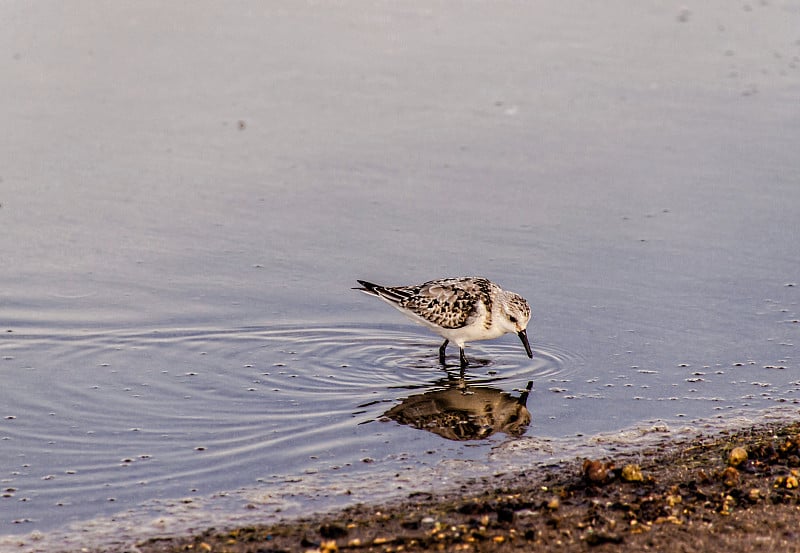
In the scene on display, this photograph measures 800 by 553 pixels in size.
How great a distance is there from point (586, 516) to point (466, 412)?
2.54m

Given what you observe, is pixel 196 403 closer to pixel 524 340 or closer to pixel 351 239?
pixel 524 340

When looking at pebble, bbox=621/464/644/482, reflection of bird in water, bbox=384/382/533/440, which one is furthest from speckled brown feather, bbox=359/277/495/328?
pebble, bbox=621/464/644/482

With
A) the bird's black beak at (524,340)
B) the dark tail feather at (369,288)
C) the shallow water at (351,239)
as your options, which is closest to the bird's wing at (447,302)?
the dark tail feather at (369,288)

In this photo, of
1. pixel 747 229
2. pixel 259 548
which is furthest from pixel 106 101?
pixel 259 548

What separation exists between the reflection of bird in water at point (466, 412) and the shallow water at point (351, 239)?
49 mm

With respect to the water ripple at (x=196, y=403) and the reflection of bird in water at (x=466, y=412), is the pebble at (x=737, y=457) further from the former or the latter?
the water ripple at (x=196, y=403)

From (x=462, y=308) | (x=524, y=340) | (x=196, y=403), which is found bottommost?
(x=196, y=403)

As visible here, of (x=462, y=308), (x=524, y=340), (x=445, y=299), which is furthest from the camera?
(x=445, y=299)

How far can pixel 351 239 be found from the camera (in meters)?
12.6

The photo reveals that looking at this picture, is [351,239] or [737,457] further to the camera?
[351,239]

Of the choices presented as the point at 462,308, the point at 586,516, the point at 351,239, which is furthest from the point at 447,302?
the point at 586,516

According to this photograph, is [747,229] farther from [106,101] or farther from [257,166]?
[106,101]

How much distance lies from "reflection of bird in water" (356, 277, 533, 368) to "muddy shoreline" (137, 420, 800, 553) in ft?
7.52

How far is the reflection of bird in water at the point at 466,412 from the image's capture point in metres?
9.31
